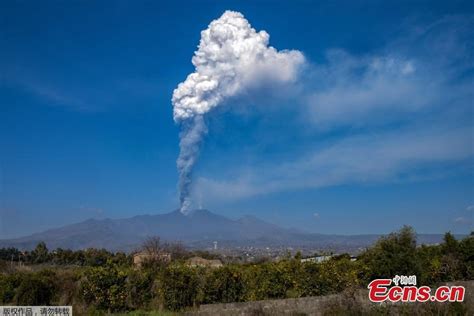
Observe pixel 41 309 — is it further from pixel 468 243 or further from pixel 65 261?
pixel 65 261

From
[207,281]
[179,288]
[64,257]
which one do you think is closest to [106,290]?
[179,288]

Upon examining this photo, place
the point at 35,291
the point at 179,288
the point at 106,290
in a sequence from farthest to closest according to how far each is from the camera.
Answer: the point at 106,290
the point at 179,288
the point at 35,291

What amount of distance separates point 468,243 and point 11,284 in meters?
16.8

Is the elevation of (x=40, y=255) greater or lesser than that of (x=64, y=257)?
greater

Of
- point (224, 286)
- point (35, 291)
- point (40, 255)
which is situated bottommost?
point (224, 286)

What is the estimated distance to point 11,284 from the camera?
1554 centimetres

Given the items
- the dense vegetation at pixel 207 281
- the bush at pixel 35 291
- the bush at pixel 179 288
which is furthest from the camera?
→ the dense vegetation at pixel 207 281

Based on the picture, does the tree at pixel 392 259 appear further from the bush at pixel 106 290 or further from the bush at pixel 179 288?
the bush at pixel 106 290

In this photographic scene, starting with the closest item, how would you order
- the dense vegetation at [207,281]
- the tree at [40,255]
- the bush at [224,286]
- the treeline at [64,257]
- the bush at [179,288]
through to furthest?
the bush at [179,288]
the dense vegetation at [207,281]
the bush at [224,286]
the treeline at [64,257]
the tree at [40,255]

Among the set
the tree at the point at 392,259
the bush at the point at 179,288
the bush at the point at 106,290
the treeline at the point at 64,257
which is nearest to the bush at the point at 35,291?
the bush at the point at 106,290

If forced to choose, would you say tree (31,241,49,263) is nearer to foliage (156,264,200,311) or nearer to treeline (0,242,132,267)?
treeline (0,242,132,267)

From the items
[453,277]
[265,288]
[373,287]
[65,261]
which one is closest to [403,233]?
[453,277]

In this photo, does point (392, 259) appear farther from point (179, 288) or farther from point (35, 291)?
point (35, 291)

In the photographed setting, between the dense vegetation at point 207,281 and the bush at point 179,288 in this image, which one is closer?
the bush at point 179,288
